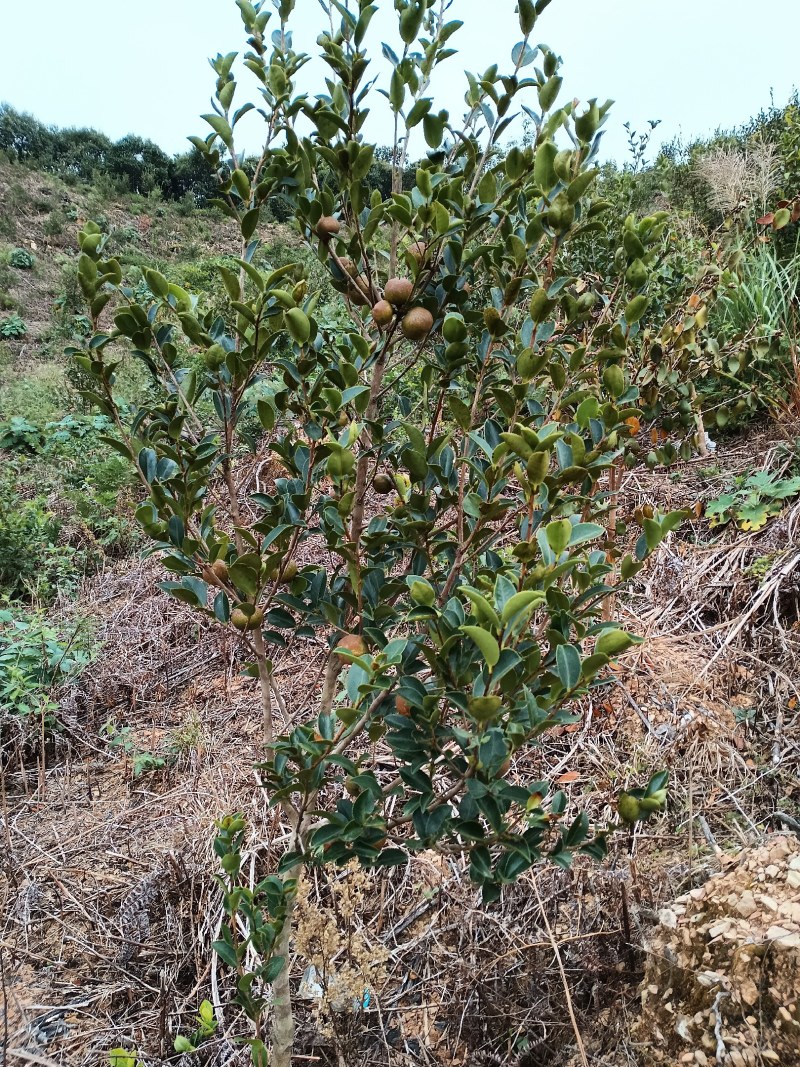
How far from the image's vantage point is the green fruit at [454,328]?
1.06m

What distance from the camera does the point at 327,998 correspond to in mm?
1343

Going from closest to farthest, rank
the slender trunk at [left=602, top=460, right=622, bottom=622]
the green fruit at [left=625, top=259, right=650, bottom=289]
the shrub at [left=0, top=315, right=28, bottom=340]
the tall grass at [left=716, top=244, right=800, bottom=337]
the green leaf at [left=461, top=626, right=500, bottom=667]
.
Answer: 1. the green leaf at [left=461, top=626, right=500, bottom=667]
2. the green fruit at [left=625, top=259, right=650, bottom=289]
3. the slender trunk at [left=602, top=460, right=622, bottom=622]
4. the tall grass at [left=716, top=244, right=800, bottom=337]
5. the shrub at [left=0, top=315, right=28, bottom=340]

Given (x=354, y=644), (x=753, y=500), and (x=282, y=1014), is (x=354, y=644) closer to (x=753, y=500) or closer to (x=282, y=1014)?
(x=282, y=1014)

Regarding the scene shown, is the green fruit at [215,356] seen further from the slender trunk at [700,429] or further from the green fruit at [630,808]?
the slender trunk at [700,429]

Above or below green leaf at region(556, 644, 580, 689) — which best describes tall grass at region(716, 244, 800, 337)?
above

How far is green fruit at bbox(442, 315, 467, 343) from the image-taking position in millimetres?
1063

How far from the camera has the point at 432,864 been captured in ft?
5.82

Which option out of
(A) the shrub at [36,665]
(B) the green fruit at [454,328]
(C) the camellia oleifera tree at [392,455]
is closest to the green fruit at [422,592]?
(C) the camellia oleifera tree at [392,455]

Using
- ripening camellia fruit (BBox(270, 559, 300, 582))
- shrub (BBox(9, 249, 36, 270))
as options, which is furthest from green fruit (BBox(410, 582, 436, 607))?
shrub (BBox(9, 249, 36, 270))

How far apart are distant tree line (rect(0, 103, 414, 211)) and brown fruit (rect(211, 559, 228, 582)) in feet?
60.7

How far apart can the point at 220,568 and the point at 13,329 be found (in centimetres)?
1144

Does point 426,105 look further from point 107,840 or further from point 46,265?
point 46,265

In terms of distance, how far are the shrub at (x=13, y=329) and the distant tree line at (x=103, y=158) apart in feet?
26.2

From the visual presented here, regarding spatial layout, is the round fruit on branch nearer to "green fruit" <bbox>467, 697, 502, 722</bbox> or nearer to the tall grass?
"green fruit" <bbox>467, 697, 502, 722</bbox>
